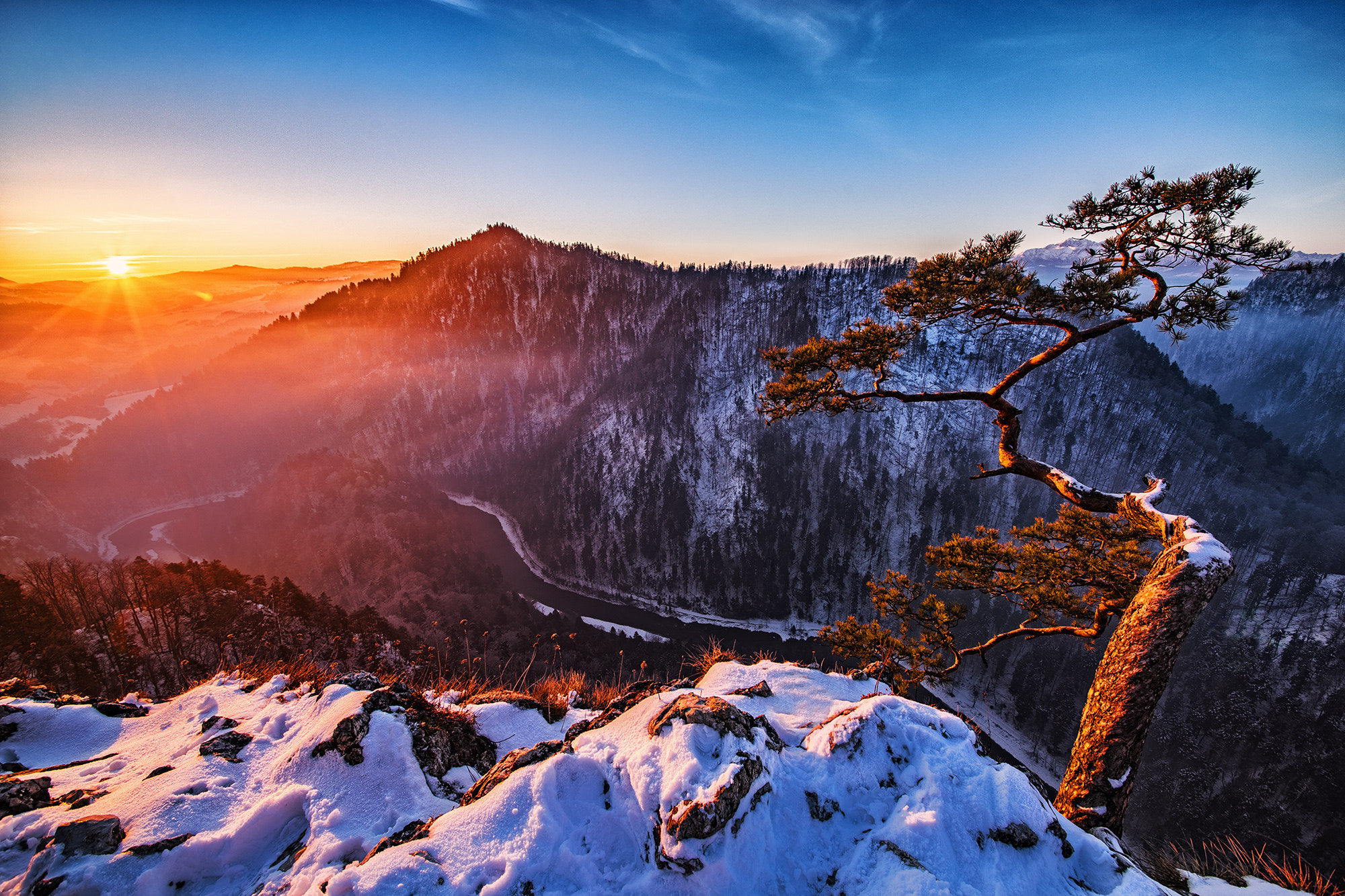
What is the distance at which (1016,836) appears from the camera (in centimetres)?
435

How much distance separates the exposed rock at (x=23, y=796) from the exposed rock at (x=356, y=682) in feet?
8.48

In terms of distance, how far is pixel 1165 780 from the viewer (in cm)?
6569

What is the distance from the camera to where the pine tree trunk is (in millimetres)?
6152

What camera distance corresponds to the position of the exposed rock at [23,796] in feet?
16.8

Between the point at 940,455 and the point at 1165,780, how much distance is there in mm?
75947

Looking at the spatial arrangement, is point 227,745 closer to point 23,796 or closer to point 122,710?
point 23,796

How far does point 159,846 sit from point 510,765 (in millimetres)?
3252

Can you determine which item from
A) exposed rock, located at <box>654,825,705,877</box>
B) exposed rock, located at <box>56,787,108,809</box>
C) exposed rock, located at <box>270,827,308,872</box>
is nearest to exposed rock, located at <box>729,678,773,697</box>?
exposed rock, located at <box>654,825,705,877</box>

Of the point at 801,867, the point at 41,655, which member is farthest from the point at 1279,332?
the point at 41,655

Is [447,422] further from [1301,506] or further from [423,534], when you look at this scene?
[1301,506]

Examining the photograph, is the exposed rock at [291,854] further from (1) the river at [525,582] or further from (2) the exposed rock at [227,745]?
(1) the river at [525,582]

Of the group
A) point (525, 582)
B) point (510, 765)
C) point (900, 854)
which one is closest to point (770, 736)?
point (900, 854)

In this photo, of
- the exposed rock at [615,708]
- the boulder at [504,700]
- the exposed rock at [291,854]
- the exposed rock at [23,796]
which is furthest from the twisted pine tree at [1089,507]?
the exposed rock at [23,796]

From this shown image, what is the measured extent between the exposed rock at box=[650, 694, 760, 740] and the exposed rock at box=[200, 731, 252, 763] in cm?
554
